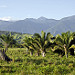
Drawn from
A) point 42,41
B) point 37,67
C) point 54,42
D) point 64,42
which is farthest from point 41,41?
point 37,67

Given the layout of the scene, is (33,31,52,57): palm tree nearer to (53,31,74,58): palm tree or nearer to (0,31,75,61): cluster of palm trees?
(0,31,75,61): cluster of palm trees

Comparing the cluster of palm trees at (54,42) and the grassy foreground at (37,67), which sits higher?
the cluster of palm trees at (54,42)

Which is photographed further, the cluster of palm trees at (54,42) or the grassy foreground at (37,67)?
the cluster of palm trees at (54,42)

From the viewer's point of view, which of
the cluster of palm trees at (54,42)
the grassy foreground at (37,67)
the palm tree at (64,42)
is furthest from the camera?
the cluster of palm trees at (54,42)

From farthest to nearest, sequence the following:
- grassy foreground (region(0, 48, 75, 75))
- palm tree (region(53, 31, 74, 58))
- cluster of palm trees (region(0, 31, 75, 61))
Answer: cluster of palm trees (region(0, 31, 75, 61)) → palm tree (region(53, 31, 74, 58)) → grassy foreground (region(0, 48, 75, 75))

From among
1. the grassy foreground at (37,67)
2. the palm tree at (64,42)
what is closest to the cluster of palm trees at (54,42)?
the palm tree at (64,42)

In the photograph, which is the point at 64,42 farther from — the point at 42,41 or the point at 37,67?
the point at 37,67

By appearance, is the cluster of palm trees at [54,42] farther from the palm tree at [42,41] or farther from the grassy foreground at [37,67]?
the grassy foreground at [37,67]

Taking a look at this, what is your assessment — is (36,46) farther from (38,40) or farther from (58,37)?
(58,37)

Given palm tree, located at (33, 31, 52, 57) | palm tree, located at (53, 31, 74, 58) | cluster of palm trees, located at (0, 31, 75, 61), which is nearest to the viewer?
palm tree, located at (53, 31, 74, 58)

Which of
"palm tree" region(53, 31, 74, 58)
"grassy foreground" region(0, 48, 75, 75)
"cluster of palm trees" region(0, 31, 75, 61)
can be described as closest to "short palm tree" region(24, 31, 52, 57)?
"cluster of palm trees" region(0, 31, 75, 61)

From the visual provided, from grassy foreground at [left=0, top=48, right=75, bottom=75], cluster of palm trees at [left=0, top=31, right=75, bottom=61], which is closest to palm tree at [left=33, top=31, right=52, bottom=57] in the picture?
cluster of palm trees at [left=0, top=31, right=75, bottom=61]

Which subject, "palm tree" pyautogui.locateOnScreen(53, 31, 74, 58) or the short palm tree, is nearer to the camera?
"palm tree" pyautogui.locateOnScreen(53, 31, 74, 58)

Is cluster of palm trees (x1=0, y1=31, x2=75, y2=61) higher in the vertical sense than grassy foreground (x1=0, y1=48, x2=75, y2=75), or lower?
higher
